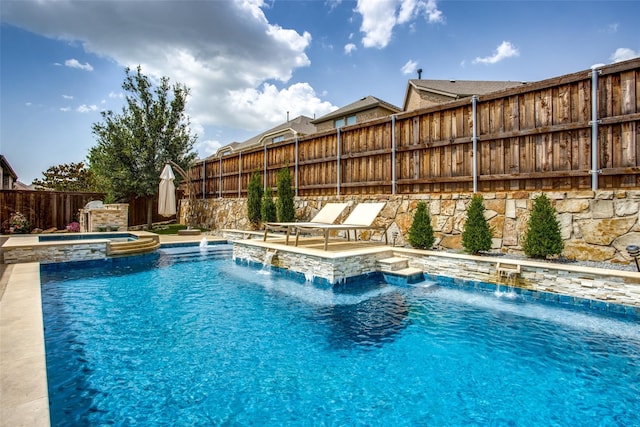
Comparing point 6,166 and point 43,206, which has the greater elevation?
point 6,166

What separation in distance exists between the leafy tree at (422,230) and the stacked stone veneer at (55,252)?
7.50 metres

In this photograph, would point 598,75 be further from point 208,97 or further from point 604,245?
point 208,97

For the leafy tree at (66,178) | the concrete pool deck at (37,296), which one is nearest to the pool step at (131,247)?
the concrete pool deck at (37,296)

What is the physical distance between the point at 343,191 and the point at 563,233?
5.41 meters

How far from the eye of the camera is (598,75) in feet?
18.5

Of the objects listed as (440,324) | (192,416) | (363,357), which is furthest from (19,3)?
(440,324)

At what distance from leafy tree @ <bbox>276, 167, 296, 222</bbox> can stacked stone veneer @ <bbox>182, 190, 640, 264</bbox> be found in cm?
229

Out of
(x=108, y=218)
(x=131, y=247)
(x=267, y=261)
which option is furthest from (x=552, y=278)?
(x=108, y=218)

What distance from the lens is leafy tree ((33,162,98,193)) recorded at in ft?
90.8

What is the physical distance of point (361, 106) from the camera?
60.6ft

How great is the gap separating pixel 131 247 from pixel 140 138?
7.23 m

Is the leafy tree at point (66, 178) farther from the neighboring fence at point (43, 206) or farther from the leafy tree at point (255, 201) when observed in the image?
the leafy tree at point (255, 201)

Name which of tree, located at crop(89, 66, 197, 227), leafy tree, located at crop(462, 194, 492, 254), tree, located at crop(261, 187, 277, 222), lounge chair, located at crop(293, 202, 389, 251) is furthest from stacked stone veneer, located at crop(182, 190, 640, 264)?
tree, located at crop(89, 66, 197, 227)

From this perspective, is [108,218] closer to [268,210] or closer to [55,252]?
[55,252]
